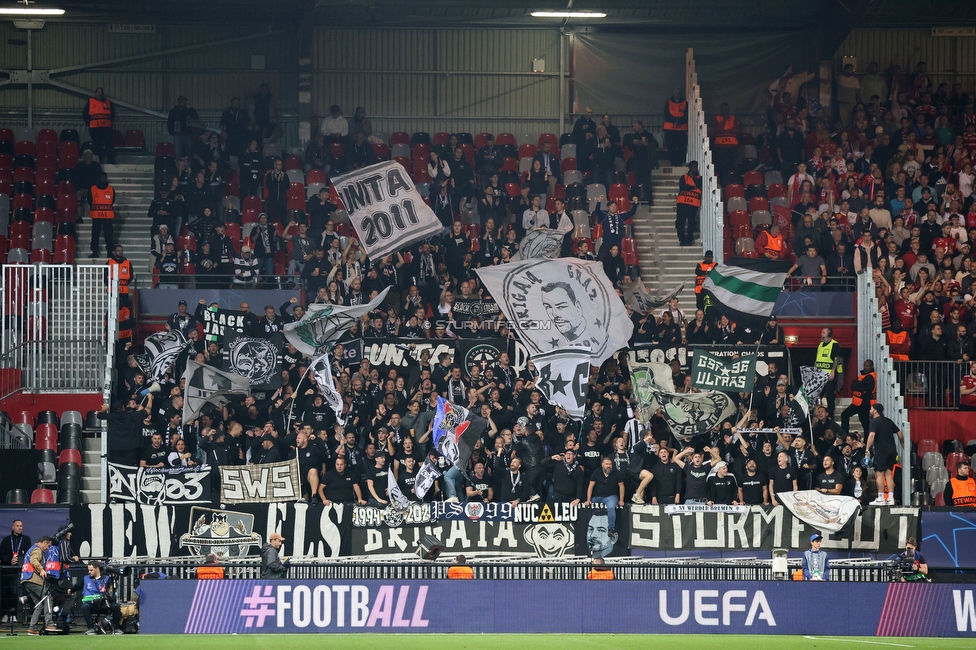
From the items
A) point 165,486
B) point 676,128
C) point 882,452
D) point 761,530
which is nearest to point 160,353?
point 165,486

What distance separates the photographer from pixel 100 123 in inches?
1287

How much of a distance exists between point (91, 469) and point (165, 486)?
2763 millimetres

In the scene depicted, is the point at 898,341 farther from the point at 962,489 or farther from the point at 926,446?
the point at 962,489

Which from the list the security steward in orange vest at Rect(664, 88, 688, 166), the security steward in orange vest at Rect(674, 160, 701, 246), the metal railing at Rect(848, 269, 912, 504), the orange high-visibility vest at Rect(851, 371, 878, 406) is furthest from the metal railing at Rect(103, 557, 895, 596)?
the security steward in orange vest at Rect(664, 88, 688, 166)

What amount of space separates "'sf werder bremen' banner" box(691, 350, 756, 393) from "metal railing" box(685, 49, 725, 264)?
4.44m

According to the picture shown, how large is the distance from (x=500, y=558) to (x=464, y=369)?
4.28m

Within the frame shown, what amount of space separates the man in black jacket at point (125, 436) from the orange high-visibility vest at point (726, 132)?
52.6 feet

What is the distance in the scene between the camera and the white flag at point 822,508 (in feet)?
74.0

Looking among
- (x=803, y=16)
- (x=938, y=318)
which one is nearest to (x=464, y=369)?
(x=938, y=318)

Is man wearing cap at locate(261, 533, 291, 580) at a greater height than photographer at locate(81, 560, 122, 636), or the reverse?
man wearing cap at locate(261, 533, 291, 580)

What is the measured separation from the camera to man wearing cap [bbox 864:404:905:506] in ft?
75.7

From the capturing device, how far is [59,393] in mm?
25594

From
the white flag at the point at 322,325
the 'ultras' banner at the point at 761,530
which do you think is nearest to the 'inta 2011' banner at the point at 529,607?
the 'ultras' banner at the point at 761,530

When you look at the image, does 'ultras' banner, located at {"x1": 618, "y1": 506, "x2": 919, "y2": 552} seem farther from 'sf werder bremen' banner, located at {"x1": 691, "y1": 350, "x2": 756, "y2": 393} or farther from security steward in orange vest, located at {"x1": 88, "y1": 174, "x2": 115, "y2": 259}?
security steward in orange vest, located at {"x1": 88, "y1": 174, "x2": 115, "y2": 259}
